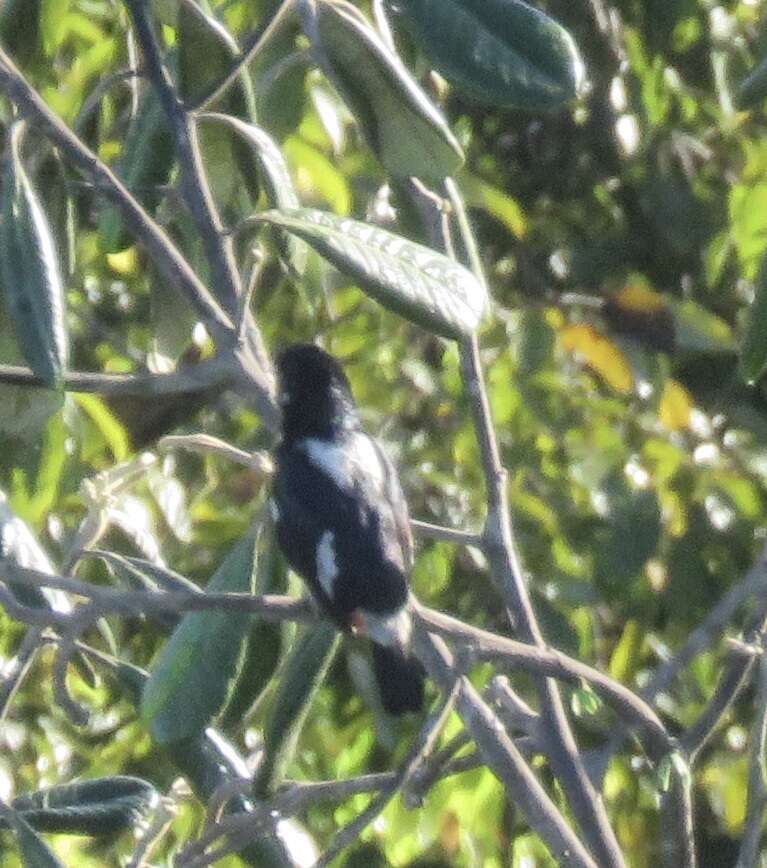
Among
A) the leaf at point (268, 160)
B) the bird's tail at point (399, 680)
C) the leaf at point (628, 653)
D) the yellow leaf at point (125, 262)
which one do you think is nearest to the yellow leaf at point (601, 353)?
the leaf at point (628, 653)

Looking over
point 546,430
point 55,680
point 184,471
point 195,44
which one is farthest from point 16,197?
point 184,471

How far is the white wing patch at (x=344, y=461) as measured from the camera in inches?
90.0

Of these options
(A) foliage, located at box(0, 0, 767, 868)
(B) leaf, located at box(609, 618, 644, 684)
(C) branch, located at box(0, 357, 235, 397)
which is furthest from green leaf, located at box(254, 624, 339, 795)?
(B) leaf, located at box(609, 618, 644, 684)

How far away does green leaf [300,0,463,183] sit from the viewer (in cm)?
157

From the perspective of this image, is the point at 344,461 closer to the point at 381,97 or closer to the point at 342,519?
the point at 342,519

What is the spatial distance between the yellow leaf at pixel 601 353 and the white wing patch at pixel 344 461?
3.20 feet

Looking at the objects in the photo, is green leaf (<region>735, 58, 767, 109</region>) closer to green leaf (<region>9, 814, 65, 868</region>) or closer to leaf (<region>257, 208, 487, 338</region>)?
leaf (<region>257, 208, 487, 338</region>)

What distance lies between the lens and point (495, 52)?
1519 millimetres

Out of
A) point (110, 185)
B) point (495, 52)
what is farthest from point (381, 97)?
point (110, 185)

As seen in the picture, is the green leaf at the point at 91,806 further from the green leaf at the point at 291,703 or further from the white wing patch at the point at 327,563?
the white wing patch at the point at 327,563

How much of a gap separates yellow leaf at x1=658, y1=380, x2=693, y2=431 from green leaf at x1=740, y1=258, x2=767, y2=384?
172 centimetres

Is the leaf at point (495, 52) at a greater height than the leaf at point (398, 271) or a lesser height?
greater

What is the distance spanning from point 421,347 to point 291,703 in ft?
5.72

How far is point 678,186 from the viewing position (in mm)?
3766
